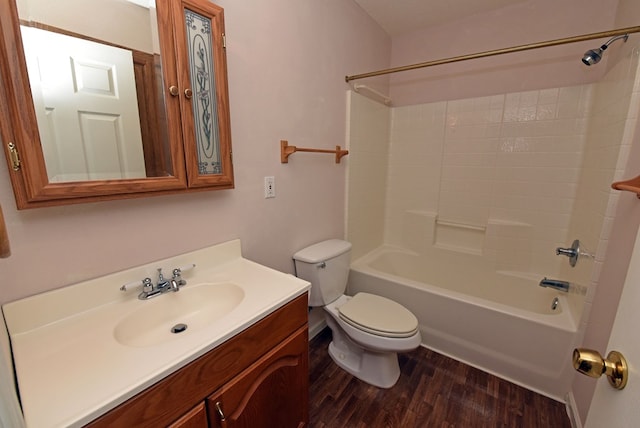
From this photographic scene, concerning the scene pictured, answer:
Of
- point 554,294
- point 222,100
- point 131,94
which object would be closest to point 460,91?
point 554,294

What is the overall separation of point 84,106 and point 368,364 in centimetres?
176

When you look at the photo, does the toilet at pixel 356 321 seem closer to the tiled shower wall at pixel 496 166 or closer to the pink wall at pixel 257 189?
the pink wall at pixel 257 189

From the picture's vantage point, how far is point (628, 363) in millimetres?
439

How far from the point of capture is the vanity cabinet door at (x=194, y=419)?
0.69m

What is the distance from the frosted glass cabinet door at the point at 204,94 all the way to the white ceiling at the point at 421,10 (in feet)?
4.34

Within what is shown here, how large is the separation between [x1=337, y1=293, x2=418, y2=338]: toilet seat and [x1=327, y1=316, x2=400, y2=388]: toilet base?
0.70 feet

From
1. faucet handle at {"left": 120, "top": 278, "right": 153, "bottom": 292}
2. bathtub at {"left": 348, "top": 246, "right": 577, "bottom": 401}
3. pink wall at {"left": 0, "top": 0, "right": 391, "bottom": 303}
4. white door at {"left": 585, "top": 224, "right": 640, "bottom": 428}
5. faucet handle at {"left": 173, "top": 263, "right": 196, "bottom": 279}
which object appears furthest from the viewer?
bathtub at {"left": 348, "top": 246, "right": 577, "bottom": 401}

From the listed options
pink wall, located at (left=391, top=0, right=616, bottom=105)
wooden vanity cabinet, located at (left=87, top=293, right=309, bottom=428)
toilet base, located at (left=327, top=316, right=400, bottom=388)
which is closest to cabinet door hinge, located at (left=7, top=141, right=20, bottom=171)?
wooden vanity cabinet, located at (left=87, top=293, right=309, bottom=428)

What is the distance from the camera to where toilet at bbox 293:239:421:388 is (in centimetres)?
144

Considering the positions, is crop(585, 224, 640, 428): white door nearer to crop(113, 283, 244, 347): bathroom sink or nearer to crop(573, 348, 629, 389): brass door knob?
crop(573, 348, 629, 389): brass door knob

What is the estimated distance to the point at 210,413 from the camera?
77cm

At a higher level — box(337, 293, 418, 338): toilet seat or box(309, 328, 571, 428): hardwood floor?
box(337, 293, 418, 338): toilet seat

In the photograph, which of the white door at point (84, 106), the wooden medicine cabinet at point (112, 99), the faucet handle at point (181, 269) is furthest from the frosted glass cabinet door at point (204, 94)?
the faucet handle at point (181, 269)

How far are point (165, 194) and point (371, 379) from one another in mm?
1483
